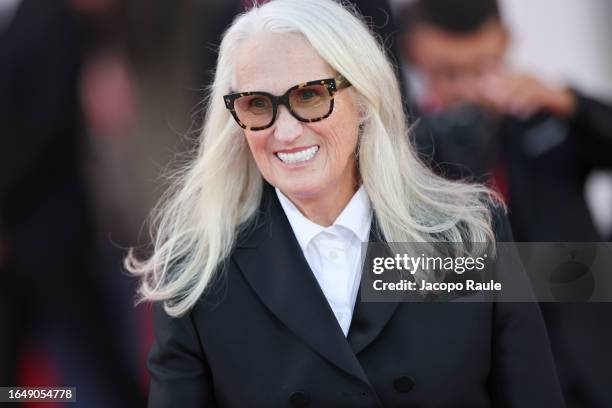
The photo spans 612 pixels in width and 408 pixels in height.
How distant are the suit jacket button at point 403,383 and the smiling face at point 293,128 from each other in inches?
21.3

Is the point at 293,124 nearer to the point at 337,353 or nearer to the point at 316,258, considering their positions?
the point at 316,258

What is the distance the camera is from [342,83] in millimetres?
2287

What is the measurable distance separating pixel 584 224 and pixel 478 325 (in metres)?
1.49

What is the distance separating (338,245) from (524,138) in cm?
149

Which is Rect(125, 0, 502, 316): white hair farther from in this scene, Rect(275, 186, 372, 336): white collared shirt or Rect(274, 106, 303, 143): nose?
Rect(274, 106, 303, 143): nose

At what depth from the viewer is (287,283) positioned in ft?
7.75

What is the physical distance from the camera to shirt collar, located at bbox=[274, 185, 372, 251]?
7.98 feet

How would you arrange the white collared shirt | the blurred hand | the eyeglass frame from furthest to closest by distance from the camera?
the blurred hand < the white collared shirt < the eyeglass frame

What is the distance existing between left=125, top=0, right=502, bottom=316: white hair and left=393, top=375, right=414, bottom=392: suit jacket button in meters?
0.37

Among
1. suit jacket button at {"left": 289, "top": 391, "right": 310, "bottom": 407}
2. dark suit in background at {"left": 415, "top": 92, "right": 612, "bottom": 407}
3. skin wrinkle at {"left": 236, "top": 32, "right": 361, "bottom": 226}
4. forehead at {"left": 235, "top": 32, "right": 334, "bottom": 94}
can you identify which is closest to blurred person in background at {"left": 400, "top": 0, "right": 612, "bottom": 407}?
dark suit in background at {"left": 415, "top": 92, "right": 612, "bottom": 407}

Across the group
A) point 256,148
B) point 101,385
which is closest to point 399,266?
point 256,148

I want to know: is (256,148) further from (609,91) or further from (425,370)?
(609,91)

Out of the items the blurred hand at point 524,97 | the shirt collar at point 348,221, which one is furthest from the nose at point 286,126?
the blurred hand at point 524,97

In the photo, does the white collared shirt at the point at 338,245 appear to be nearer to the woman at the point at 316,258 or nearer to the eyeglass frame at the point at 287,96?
the woman at the point at 316,258
